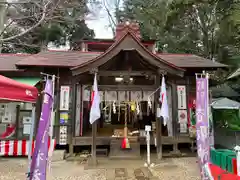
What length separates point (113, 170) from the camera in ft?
21.5

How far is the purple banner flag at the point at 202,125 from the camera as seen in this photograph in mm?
4734

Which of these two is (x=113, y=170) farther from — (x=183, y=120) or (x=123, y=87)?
(x=183, y=120)

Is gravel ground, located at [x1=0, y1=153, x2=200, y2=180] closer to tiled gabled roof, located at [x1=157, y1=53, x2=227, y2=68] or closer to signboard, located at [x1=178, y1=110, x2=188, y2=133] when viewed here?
signboard, located at [x1=178, y1=110, x2=188, y2=133]

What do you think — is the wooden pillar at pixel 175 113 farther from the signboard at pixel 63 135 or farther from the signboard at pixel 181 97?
the signboard at pixel 63 135

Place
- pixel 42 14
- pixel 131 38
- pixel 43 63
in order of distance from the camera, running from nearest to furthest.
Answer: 1. pixel 131 38
2. pixel 43 63
3. pixel 42 14

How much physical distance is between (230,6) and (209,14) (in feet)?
32.5

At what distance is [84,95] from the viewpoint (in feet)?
30.1

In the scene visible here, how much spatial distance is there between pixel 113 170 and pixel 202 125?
133 inches

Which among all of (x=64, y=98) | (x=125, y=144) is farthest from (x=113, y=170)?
(x=64, y=98)

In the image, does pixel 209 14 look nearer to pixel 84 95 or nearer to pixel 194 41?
pixel 194 41

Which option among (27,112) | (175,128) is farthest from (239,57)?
(27,112)

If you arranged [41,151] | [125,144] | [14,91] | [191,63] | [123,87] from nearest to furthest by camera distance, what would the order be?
1. [14,91]
2. [41,151]
3. [125,144]
4. [123,87]
5. [191,63]

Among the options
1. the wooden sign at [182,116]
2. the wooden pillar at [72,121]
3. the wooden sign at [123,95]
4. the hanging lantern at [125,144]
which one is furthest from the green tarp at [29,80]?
the wooden sign at [182,116]

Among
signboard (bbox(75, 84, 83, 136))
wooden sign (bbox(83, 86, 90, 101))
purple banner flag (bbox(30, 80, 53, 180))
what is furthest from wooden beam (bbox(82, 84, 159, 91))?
purple banner flag (bbox(30, 80, 53, 180))
